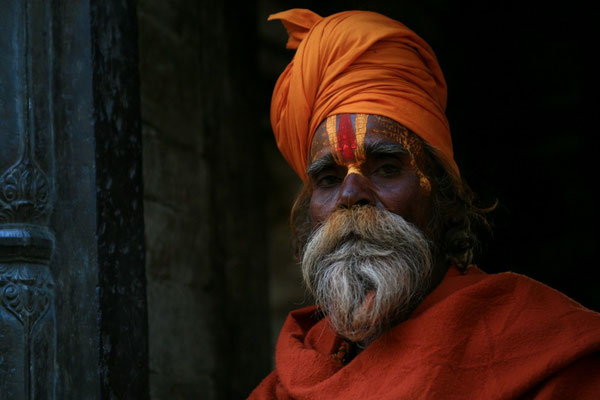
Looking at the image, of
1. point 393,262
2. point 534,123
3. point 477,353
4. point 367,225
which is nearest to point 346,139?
point 367,225

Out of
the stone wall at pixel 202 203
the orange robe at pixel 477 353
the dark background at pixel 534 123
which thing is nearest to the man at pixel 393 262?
the orange robe at pixel 477 353

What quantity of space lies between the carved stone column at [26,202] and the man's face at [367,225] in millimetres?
721

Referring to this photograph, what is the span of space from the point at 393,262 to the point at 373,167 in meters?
0.28

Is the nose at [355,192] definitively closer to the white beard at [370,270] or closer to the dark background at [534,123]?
the white beard at [370,270]

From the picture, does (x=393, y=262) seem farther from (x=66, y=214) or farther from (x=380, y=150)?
(x=66, y=214)

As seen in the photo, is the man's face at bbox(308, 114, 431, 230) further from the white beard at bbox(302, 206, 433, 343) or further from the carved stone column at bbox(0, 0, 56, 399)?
the carved stone column at bbox(0, 0, 56, 399)

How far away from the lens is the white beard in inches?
85.4

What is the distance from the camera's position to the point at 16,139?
209cm

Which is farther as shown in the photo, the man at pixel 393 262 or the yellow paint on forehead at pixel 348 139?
the yellow paint on forehead at pixel 348 139

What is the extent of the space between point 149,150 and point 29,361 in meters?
0.96

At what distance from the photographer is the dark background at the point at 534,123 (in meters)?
4.55

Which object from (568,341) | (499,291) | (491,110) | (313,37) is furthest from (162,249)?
(491,110)

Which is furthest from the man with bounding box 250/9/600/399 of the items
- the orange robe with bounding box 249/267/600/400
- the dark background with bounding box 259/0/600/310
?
the dark background with bounding box 259/0/600/310

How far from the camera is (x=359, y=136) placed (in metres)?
2.30
